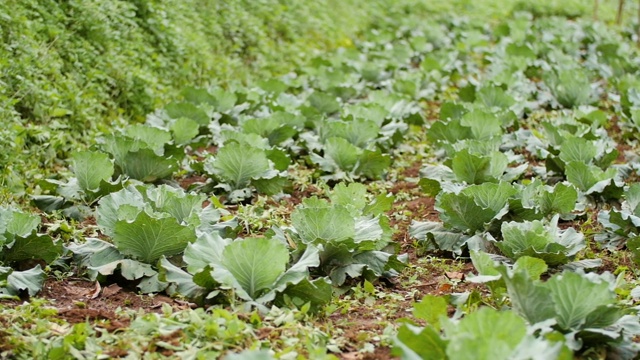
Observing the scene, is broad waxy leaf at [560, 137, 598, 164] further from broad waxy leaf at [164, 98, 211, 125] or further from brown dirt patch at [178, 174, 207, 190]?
broad waxy leaf at [164, 98, 211, 125]

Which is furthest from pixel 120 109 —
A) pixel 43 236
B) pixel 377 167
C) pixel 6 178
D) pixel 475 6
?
pixel 475 6

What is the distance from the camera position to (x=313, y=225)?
14.2ft

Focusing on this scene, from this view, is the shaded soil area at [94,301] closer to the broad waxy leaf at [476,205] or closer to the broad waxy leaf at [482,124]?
the broad waxy leaf at [476,205]

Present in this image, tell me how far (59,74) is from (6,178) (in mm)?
1566

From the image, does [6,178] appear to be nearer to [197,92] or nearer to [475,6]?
[197,92]

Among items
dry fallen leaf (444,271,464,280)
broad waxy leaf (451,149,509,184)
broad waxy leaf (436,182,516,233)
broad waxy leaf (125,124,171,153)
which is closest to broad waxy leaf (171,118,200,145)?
broad waxy leaf (125,124,171,153)

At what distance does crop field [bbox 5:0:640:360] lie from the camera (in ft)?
11.4

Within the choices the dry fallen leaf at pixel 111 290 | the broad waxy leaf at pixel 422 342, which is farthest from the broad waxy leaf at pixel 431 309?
the dry fallen leaf at pixel 111 290

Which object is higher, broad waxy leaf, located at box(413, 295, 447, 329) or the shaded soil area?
broad waxy leaf, located at box(413, 295, 447, 329)

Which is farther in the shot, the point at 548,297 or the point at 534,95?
the point at 534,95

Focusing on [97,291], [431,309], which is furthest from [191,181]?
[431,309]

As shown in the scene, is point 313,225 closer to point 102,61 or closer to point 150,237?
point 150,237

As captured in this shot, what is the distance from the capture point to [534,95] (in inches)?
369

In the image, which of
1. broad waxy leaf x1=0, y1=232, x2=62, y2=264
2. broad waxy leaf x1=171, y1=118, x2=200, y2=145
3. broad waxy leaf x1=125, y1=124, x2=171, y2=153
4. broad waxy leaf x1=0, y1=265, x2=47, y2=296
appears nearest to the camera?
broad waxy leaf x1=0, y1=265, x2=47, y2=296
